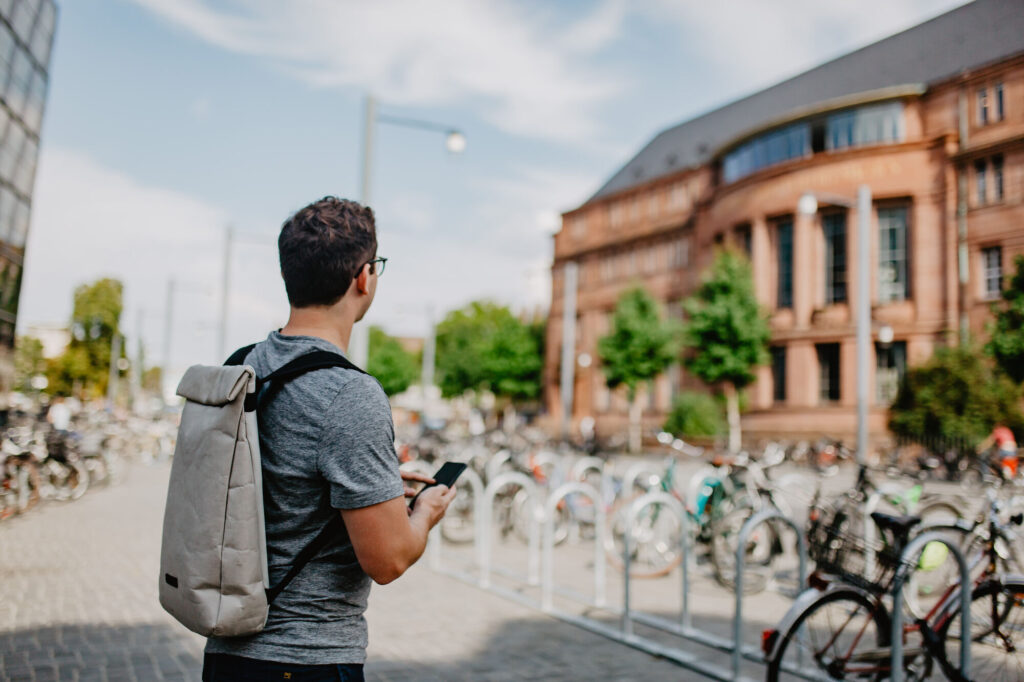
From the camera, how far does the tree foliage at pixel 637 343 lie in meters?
40.6

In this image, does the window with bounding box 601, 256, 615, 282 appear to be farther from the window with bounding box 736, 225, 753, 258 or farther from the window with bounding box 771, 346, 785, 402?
the window with bounding box 771, 346, 785, 402

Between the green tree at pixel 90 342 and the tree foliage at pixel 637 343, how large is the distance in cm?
2966

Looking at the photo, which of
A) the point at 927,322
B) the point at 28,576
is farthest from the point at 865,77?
the point at 28,576

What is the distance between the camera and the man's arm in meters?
1.83

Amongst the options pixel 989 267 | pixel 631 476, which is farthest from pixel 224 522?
pixel 989 267

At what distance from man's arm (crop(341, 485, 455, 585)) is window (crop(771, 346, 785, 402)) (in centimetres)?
3918

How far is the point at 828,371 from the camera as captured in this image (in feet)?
123

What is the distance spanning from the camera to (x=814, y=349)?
38000 millimetres

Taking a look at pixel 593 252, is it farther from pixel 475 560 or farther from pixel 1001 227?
pixel 475 560

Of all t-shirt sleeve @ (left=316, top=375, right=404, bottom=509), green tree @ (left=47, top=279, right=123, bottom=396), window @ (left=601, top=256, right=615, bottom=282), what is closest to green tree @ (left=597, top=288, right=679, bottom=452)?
window @ (left=601, top=256, right=615, bottom=282)

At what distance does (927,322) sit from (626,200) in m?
25.4

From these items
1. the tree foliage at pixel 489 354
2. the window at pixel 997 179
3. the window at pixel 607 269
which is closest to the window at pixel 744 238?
the window at pixel 607 269

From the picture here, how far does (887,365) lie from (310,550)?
1456 inches

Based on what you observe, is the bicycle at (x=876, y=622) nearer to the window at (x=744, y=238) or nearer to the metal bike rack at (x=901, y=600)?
the metal bike rack at (x=901, y=600)
